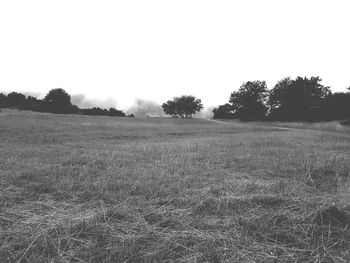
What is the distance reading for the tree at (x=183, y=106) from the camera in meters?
95.5

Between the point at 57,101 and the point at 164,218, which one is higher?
the point at 57,101

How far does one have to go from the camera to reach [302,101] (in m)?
53.5

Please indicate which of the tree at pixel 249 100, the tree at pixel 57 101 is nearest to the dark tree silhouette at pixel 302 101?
the tree at pixel 249 100

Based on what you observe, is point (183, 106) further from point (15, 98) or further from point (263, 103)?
point (15, 98)

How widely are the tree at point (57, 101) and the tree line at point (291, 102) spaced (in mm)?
56548

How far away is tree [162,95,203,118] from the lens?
313 feet

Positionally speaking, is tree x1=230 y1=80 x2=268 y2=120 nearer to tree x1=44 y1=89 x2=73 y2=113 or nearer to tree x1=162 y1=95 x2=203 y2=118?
tree x1=162 y1=95 x2=203 y2=118

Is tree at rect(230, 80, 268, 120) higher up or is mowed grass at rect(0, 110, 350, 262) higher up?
tree at rect(230, 80, 268, 120)

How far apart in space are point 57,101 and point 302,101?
74.6 meters

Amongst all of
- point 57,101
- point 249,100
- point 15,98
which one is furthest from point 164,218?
point 15,98

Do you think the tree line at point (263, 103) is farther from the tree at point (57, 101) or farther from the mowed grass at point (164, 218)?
the mowed grass at point (164, 218)

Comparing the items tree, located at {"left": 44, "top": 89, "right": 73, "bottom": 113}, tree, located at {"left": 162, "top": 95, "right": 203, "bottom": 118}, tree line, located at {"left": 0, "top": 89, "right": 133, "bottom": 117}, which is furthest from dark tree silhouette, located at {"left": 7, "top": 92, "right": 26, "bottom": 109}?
tree, located at {"left": 162, "top": 95, "right": 203, "bottom": 118}

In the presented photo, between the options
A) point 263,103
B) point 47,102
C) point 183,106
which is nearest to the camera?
point 263,103

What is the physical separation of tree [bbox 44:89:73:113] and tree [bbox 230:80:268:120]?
186 feet
